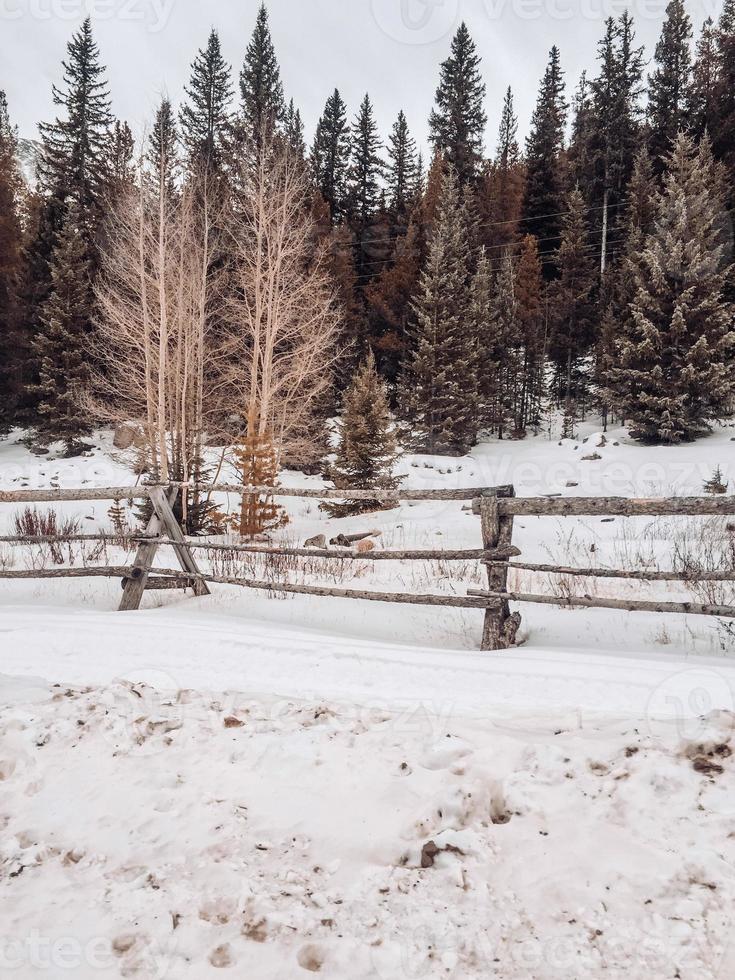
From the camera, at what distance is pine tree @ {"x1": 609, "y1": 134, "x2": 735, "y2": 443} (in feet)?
58.9

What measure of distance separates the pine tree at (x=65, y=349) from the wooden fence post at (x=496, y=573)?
1994 cm

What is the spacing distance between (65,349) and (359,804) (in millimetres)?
22950

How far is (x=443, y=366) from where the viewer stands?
2248cm

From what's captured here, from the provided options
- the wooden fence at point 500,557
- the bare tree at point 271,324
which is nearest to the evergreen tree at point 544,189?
the bare tree at point 271,324

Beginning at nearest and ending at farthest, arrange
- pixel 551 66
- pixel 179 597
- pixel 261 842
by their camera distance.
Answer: pixel 261 842, pixel 179 597, pixel 551 66

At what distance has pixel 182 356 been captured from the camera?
15.6 metres

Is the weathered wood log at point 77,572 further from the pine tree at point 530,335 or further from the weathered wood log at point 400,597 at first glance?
the pine tree at point 530,335

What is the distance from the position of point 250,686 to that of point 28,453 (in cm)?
2269

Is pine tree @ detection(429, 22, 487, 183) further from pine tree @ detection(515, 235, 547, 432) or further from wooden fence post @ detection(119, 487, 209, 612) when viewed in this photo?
wooden fence post @ detection(119, 487, 209, 612)

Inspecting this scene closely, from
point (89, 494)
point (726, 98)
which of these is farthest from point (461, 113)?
point (89, 494)

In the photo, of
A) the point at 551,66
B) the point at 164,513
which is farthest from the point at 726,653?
the point at 551,66

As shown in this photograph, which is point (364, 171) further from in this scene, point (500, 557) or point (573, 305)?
point (500, 557)

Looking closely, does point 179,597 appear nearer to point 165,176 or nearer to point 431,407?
point 165,176

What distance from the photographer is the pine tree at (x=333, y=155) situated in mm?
33875
